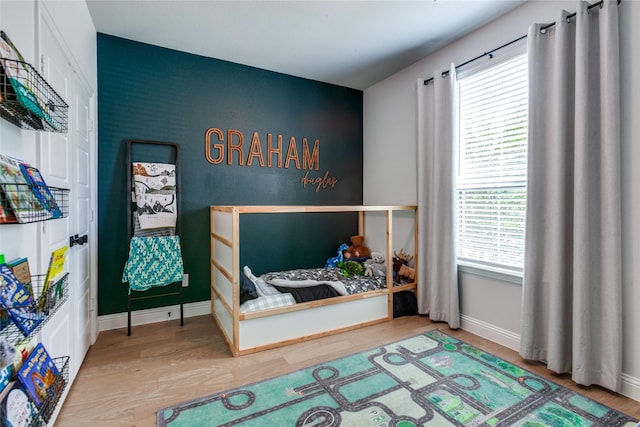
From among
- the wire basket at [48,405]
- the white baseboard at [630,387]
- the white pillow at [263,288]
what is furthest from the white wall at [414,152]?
the wire basket at [48,405]

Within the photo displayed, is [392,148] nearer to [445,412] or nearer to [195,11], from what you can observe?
[195,11]

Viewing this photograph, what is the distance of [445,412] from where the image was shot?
1.58 metres

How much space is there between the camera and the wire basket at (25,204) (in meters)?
0.93

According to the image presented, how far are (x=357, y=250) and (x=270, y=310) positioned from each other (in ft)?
5.11

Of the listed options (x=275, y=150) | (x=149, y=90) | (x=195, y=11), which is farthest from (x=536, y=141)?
(x=149, y=90)

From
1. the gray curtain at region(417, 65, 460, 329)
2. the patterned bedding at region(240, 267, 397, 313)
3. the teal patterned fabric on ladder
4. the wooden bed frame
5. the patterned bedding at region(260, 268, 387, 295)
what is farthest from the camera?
the patterned bedding at region(260, 268, 387, 295)

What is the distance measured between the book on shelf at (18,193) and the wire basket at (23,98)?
15cm

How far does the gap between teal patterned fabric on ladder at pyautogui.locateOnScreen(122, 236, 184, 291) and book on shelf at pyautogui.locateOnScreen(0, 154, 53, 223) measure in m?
1.50

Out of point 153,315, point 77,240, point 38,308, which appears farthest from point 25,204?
point 153,315

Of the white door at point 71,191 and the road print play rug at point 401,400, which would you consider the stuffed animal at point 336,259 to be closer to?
the road print play rug at point 401,400

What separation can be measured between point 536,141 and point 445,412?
1.77 meters

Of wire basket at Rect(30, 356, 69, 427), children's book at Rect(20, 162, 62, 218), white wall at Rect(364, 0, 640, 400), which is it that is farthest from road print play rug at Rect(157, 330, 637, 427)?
children's book at Rect(20, 162, 62, 218)

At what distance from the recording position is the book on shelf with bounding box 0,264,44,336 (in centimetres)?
90

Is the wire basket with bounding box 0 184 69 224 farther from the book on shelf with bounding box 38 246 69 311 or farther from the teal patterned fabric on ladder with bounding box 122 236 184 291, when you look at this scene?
the teal patterned fabric on ladder with bounding box 122 236 184 291
